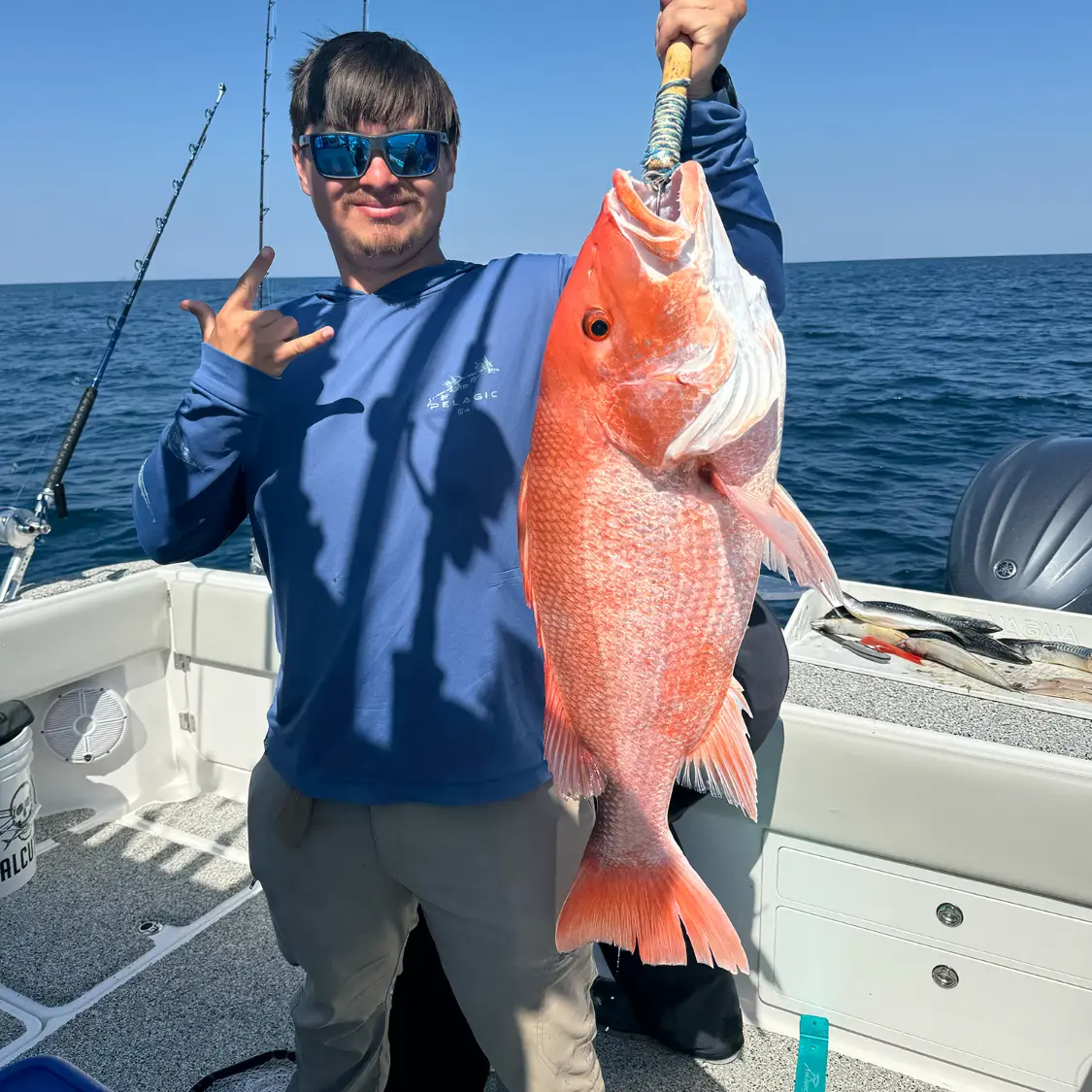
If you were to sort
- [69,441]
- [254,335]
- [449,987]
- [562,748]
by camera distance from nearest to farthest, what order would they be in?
[562,748], [254,335], [449,987], [69,441]

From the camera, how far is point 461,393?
1826 mm

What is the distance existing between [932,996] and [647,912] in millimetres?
1385

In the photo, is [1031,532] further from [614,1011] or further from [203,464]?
[203,464]

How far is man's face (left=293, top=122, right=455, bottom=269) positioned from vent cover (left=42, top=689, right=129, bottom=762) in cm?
265

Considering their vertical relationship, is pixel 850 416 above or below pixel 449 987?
above

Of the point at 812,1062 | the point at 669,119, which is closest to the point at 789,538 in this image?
the point at 669,119

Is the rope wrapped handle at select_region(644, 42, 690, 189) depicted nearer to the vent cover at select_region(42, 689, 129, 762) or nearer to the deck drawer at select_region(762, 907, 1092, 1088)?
the deck drawer at select_region(762, 907, 1092, 1088)

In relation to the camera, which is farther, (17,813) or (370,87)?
(17,813)

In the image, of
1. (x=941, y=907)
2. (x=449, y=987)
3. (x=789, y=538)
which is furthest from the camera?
(x=941, y=907)

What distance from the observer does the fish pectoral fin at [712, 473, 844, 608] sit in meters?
1.29

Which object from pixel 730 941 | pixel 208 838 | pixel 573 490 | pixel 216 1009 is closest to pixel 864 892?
pixel 730 941

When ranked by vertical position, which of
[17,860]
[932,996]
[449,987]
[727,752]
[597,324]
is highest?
[597,324]

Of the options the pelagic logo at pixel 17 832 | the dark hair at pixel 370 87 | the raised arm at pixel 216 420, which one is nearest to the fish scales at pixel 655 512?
the raised arm at pixel 216 420

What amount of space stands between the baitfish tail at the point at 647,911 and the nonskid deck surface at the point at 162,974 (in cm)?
131
